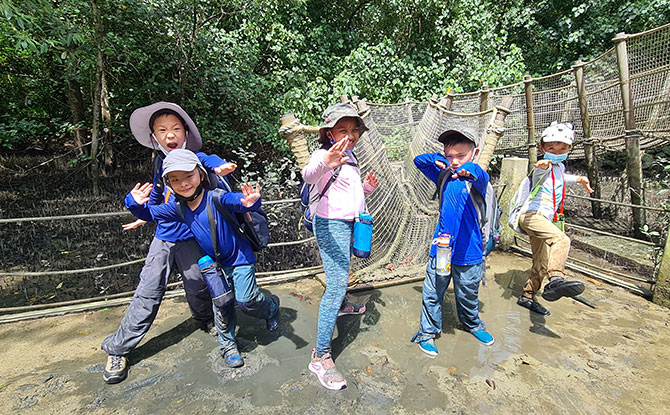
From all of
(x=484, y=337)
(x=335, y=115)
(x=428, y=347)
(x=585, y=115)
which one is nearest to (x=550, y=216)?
(x=484, y=337)

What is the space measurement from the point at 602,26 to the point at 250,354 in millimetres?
11644

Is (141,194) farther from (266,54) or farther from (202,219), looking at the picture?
(266,54)

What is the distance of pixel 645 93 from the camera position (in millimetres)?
4523

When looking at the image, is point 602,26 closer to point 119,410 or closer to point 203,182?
point 203,182

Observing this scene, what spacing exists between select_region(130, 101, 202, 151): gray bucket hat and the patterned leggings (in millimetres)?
1047

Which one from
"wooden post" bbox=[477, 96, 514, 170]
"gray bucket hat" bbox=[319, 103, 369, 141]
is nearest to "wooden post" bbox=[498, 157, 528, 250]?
"wooden post" bbox=[477, 96, 514, 170]

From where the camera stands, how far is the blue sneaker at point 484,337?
2.66 metres

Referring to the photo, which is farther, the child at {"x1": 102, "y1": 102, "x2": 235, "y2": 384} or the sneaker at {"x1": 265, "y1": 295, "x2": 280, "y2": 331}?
the sneaker at {"x1": 265, "y1": 295, "x2": 280, "y2": 331}

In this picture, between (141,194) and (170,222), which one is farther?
(170,222)

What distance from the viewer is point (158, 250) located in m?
2.39

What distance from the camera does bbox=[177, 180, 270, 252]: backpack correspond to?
2.20 m

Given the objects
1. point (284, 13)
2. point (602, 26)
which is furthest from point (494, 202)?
point (602, 26)

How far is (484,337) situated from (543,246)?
1074 millimetres

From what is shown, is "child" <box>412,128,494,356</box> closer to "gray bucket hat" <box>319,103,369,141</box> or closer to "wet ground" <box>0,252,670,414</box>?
"wet ground" <box>0,252,670,414</box>
